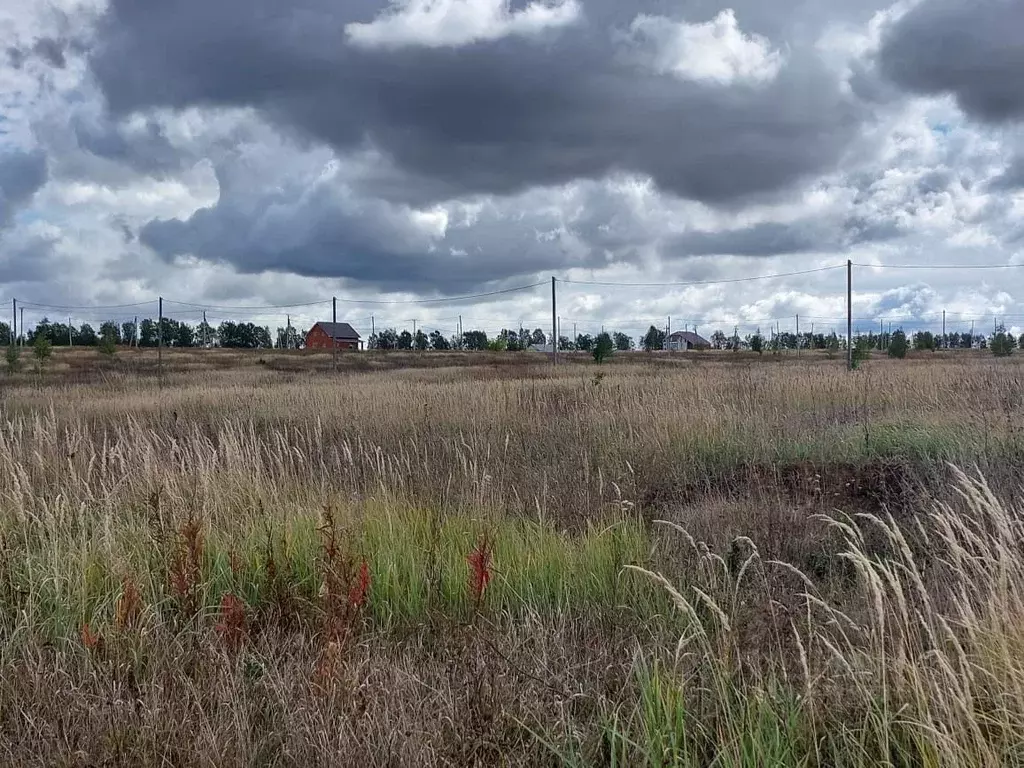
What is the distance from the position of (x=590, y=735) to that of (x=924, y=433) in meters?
6.07

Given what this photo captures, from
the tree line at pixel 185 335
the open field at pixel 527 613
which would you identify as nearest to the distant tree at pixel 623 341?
the tree line at pixel 185 335

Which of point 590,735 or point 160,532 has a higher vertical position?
point 160,532

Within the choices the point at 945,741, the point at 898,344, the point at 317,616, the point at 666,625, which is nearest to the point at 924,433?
the point at 666,625

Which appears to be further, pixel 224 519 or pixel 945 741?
pixel 224 519

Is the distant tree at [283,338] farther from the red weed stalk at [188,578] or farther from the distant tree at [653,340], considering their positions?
the red weed stalk at [188,578]

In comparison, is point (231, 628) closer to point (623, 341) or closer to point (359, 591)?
A: point (359, 591)

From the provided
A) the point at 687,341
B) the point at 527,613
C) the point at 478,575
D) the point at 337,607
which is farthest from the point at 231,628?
the point at 687,341

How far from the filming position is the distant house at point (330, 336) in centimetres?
8706

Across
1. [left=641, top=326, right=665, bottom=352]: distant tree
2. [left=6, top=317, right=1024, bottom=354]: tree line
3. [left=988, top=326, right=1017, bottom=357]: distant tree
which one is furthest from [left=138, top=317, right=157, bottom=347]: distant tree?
[left=988, top=326, right=1017, bottom=357]: distant tree

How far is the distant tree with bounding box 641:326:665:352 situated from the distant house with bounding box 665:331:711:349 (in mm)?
1954

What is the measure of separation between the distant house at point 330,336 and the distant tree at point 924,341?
64.0m

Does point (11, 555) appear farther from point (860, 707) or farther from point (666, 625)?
point (860, 707)

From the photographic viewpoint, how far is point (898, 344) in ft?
150

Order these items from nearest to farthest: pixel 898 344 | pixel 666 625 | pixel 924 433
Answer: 1. pixel 666 625
2. pixel 924 433
3. pixel 898 344
